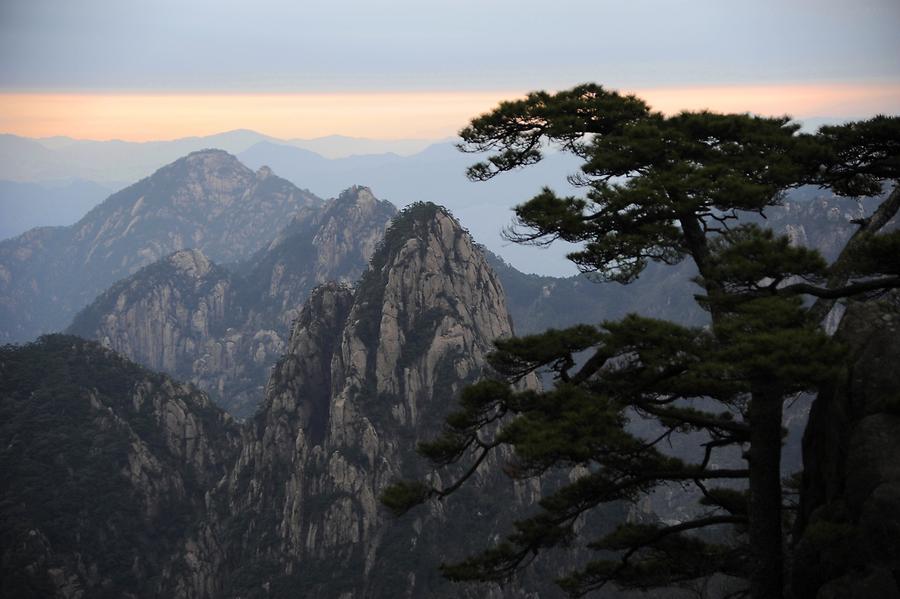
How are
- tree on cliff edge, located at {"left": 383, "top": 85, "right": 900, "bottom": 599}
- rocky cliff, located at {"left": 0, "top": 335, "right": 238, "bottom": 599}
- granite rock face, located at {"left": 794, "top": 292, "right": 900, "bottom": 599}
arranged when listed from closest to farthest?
1. granite rock face, located at {"left": 794, "top": 292, "right": 900, "bottom": 599}
2. tree on cliff edge, located at {"left": 383, "top": 85, "right": 900, "bottom": 599}
3. rocky cliff, located at {"left": 0, "top": 335, "right": 238, "bottom": 599}

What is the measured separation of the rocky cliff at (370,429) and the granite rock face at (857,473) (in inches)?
2819

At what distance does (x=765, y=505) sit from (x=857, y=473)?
218 cm

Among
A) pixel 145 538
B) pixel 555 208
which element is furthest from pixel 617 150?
pixel 145 538

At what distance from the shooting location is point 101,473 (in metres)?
118

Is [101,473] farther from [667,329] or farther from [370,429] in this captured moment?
[667,329]

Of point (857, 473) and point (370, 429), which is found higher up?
point (857, 473)

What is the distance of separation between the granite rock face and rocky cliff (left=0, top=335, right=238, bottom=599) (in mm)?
93313

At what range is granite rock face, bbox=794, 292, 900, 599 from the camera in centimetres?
1554

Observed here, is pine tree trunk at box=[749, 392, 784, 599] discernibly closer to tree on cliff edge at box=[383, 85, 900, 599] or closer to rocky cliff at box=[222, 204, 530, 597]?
tree on cliff edge at box=[383, 85, 900, 599]

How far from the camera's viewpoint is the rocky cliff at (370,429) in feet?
314

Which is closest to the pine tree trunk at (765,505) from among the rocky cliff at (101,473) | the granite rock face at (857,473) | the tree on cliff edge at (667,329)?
the tree on cliff edge at (667,329)

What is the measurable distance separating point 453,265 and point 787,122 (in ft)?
314

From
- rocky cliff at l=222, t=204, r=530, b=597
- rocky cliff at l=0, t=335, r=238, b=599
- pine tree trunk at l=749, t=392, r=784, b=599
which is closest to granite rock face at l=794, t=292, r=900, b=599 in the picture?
pine tree trunk at l=749, t=392, r=784, b=599

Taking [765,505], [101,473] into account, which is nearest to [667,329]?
[765,505]
